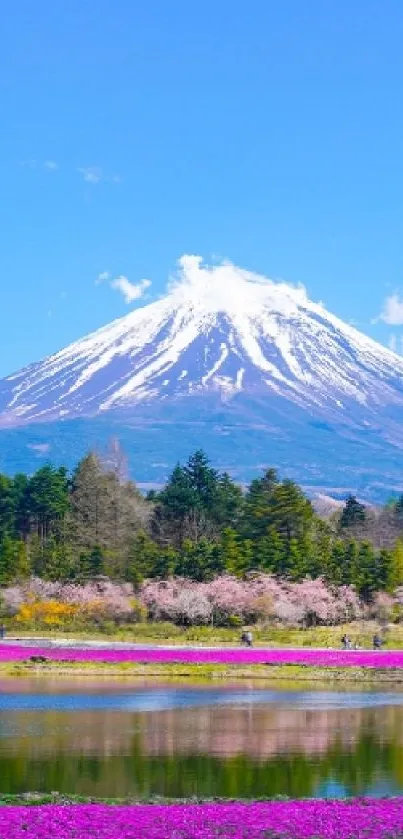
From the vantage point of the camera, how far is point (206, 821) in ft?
63.0

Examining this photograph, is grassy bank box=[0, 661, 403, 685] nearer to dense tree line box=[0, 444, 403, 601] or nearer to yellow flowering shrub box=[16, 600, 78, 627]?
yellow flowering shrub box=[16, 600, 78, 627]

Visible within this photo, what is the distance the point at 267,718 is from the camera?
34.5m

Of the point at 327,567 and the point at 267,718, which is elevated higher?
the point at 327,567

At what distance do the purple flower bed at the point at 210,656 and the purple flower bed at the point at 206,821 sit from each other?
29.7 meters

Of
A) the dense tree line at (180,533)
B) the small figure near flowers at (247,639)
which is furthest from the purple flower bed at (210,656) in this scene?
the dense tree line at (180,533)

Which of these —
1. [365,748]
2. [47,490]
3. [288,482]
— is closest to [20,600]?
[47,490]

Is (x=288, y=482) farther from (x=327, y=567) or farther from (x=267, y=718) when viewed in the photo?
(x=267, y=718)

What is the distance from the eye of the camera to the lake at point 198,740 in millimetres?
23828

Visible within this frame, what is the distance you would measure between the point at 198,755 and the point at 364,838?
9358mm

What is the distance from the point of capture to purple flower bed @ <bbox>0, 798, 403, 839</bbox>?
714 inches

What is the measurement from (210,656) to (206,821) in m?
32.4

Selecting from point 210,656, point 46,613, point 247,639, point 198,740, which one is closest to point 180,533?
point 46,613

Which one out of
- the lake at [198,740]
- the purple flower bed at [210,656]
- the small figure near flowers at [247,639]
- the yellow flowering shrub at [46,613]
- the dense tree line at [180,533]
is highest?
the dense tree line at [180,533]

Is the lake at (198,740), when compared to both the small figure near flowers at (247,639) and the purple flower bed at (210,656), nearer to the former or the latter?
the purple flower bed at (210,656)
